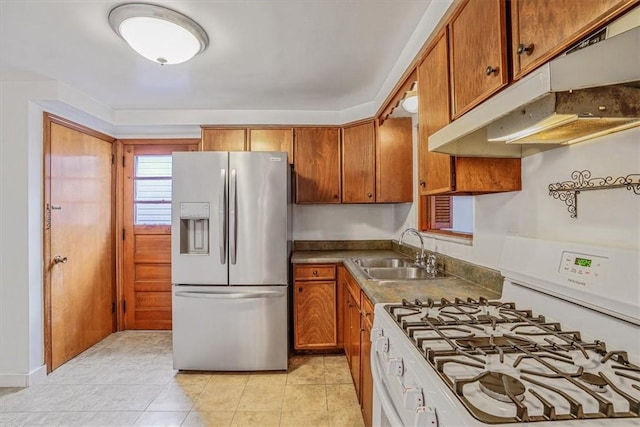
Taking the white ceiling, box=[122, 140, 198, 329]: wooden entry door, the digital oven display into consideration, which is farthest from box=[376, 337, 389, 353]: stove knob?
box=[122, 140, 198, 329]: wooden entry door

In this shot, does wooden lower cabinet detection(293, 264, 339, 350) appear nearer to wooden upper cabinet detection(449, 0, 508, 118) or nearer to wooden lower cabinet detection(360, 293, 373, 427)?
wooden lower cabinet detection(360, 293, 373, 427)

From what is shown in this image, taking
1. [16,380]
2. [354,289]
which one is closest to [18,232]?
[16,380]

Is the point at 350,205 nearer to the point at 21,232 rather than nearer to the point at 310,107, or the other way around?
the point at 310,107

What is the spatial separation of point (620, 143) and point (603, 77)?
0.42 meters

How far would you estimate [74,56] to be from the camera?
211 centimetres

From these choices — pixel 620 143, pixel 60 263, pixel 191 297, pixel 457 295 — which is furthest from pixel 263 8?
pixel 60 263

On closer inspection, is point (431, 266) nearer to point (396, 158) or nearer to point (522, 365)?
point (396, 158)

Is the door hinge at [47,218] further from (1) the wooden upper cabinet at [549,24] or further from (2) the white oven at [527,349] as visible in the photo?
(1) the wooden upper cabinet at [549,24]

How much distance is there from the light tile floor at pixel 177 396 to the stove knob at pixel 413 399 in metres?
1.38

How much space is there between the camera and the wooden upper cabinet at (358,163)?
3037 mm

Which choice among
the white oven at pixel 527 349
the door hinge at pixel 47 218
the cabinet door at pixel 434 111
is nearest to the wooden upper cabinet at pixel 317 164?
the cabinet door at pixel 434 111

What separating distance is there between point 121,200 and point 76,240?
0.68 metres

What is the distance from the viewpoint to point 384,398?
41.3 inches

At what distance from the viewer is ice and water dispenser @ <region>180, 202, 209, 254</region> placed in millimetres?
2533
